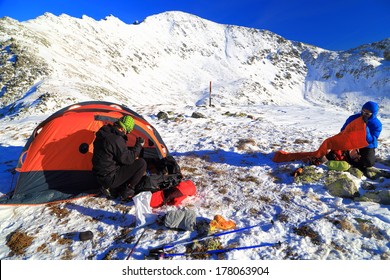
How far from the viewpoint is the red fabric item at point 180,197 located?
4.99 metres

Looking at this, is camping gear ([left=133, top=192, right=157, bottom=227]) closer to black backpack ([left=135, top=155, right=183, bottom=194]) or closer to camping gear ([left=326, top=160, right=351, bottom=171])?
black backpack ([left=135, top=155, right=183, bottom=194])

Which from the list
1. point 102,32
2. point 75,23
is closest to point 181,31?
point 102,32

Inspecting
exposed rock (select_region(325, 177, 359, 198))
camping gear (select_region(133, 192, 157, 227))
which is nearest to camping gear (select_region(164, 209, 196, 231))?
camping gear (select_region(133, 192, 157, 227))

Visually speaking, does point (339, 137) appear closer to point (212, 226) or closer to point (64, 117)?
point (212, 226)

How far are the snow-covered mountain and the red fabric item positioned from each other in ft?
47.4

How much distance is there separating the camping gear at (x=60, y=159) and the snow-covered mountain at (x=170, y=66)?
12.1 metres

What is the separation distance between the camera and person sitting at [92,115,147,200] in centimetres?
473

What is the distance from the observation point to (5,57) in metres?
26.5

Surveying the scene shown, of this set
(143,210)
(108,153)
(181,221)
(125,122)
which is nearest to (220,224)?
(181,221)

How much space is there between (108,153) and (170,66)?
192 feet

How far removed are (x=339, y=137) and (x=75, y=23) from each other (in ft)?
211

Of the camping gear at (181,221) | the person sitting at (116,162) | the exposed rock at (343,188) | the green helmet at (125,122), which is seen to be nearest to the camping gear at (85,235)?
the person sitting at (116,162)

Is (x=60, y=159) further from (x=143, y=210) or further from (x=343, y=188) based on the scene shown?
(x=343, y=188)
